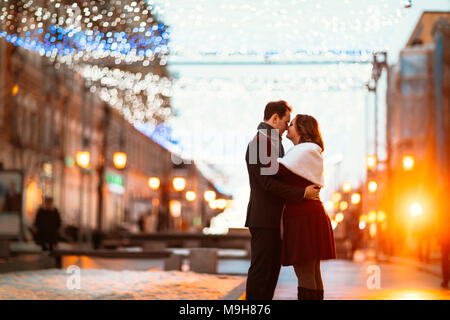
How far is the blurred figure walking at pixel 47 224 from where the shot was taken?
1058 inches

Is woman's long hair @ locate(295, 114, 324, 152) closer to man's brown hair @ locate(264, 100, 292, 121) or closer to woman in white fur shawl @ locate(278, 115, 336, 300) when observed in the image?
woman in white fur shawl @ locate(278, 115, 336, 300)

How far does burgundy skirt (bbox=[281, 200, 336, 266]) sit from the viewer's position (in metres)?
6.54

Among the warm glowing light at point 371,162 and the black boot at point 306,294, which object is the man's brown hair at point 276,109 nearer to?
the black boot at point 306,294

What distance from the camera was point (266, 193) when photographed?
666 centimetres

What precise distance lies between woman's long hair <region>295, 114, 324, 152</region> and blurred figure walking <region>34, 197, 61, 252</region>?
20.9m

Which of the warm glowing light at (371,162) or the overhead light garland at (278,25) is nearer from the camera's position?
the overhead light garland at (278,25)

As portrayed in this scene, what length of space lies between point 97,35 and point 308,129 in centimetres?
1740

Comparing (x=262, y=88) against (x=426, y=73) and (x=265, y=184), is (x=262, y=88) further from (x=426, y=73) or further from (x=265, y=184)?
(x=426, y=73)

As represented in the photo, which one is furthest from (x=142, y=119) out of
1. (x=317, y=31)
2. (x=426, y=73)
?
(x=426, y=73)

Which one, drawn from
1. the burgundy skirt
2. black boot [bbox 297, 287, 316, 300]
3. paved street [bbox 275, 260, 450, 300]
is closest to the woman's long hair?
the burgundy skirt

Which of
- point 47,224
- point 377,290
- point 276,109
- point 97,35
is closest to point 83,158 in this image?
point 47,224

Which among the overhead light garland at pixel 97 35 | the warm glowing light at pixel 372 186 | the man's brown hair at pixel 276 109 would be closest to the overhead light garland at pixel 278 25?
the overhead light garland at pixel 97 35

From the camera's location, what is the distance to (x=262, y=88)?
32875mm

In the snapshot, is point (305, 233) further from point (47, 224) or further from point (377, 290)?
point (47, 224)
